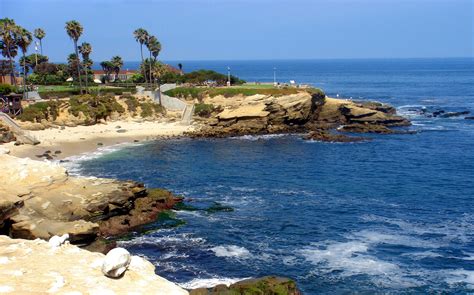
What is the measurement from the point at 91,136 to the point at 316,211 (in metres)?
43.7

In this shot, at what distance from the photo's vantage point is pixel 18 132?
70312 millimetres

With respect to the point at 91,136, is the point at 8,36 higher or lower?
higher

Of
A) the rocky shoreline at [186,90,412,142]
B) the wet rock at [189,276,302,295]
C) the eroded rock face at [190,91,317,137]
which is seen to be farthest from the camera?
the eroded rock face at [190,91,317,137]

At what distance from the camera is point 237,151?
2756 inches

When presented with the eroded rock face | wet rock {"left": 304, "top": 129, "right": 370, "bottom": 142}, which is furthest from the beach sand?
wet rock {"left": 304, "top": 129, "right": 370, "bottom": 142}

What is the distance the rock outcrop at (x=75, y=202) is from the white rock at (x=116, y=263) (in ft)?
53.5

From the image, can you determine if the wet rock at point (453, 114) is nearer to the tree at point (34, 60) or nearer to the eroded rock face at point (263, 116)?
the eroded rock face at point (263, 116)

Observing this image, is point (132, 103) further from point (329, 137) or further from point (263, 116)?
point (329, 137)

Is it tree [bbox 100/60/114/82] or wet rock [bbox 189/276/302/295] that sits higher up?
tree [bbox 100/60/114/82]

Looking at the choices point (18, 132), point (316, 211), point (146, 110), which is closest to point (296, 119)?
point (146, 110)

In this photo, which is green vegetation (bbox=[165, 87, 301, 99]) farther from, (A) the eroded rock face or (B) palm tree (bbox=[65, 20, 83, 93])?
(B) palm tree (bbox=[65, 20, 83, 93])

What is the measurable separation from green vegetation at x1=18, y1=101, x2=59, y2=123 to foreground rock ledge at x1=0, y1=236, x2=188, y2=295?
6395cm

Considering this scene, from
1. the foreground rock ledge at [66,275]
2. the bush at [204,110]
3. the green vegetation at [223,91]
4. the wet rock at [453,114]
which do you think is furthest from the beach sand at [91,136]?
the wet rock at [453,114]

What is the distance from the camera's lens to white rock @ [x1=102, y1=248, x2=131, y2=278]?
17.0 metres
